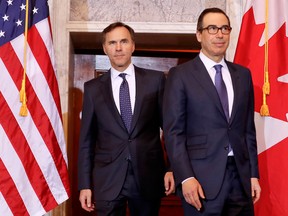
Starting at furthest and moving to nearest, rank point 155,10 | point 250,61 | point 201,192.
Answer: point 155,10, point 250,61, point 201,192

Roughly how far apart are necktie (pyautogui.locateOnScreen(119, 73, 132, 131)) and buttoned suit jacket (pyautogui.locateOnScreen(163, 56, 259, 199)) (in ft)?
1.15

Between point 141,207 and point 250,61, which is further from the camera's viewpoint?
point 250,61

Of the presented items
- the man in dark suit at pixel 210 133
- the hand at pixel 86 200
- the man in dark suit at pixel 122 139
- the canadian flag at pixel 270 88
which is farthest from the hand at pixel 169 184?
the canadian flag at pixel 270 88

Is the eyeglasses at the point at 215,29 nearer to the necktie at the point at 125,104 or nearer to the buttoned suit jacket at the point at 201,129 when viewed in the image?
the buttoned suit jacket at the point at 201,129

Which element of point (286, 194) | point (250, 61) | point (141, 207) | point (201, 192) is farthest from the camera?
point (250, 61)

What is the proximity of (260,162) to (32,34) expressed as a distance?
1534 millimetres

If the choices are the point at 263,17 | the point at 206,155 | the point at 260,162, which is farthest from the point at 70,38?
the point at 206,155

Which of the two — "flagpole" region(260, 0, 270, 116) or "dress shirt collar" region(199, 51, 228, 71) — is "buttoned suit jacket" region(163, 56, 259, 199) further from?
"flagpole" region(260, 0, 270, 116)

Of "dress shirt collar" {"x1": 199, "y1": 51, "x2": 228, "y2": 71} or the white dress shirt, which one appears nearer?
"dress shirt collar" {"x1": 199, "y1": 51, "x2": 228, "y2": 71}

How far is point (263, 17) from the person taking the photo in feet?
10.8

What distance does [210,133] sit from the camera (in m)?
2.38

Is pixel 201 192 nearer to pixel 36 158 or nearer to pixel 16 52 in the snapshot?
pixel 36 158

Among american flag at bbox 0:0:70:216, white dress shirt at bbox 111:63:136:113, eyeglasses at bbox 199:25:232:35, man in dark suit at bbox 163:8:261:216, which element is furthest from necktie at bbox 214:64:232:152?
american flag at bbox 0:0:70:216

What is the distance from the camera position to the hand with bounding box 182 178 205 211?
2283mm
